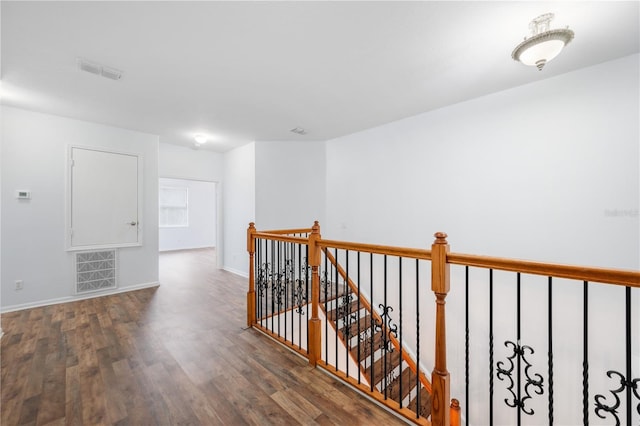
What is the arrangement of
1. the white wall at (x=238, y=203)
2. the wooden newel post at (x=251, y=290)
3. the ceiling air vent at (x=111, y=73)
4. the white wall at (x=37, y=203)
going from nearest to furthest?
the ceiling air vent at (x=111, y=73) → the wooden newel post at (x=251, y=290) → the white wall at (x=37, y=203) → the white wall at (x=238, y=203)

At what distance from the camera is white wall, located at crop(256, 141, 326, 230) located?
5.41m

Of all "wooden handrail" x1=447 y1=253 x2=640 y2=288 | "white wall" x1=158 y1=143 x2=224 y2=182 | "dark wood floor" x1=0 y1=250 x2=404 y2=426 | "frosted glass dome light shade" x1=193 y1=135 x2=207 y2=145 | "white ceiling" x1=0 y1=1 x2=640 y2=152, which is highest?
"white ceiling" x1=0 y1=1 x2=640 y2=152

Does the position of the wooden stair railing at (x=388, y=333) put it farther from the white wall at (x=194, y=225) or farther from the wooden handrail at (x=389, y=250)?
the white wall at (x=194, y=225)

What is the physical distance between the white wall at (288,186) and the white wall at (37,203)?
2.62 meters

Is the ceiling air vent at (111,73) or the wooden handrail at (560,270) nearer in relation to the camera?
the wooden handrail at (560,270)

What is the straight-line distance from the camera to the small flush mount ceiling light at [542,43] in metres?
1.93

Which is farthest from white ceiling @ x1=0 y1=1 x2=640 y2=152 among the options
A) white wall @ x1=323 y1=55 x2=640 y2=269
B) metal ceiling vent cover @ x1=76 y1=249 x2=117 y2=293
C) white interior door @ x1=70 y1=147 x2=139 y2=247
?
metal ceiling vent cover @ x1=76 y1=249 x2=117 y2=293

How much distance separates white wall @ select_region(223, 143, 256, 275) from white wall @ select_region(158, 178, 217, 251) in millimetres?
3705

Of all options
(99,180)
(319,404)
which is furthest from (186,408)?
(99,180)

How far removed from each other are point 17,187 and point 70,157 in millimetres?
735

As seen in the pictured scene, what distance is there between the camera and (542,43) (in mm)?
1976

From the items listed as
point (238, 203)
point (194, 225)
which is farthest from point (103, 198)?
point (194, 225)

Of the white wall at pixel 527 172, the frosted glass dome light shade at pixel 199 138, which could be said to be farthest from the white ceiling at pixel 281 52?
the frosted glass dome light shade at pixel 199 138

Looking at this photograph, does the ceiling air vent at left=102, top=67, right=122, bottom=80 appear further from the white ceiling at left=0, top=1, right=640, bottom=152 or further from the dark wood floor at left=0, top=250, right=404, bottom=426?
the dark wood floor at left=0, top=250, right=404, bottom=426
